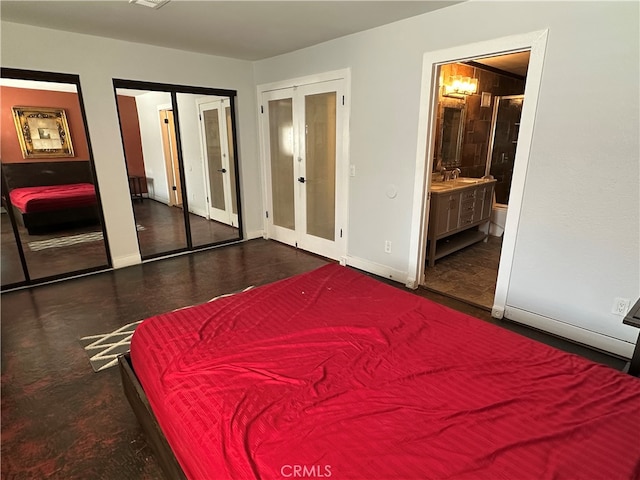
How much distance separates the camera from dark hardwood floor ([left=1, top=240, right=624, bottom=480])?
5.40 feet

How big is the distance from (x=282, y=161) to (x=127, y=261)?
2.36m

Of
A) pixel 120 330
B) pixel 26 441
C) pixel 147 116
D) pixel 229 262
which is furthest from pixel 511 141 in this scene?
pixel 26 441

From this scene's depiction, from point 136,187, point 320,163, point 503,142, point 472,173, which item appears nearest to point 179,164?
point 136,187

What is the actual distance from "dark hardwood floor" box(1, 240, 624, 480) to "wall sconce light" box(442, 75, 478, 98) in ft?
8.92

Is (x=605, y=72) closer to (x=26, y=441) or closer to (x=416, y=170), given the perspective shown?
(x=416, y=170)

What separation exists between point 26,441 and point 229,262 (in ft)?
8.73

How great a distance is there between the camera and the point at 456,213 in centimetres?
414

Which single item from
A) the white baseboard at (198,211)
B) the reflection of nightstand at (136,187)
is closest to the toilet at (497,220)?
the white baseboard at (198,211)

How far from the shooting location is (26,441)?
1.73 metres

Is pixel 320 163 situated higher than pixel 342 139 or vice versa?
pixel 342 139

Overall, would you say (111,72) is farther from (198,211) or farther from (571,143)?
(571,143)

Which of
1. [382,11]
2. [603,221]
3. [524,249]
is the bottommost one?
[524,249]

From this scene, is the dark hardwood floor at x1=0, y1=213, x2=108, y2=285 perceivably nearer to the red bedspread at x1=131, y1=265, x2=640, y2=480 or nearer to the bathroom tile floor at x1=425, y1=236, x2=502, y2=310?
the red bedspread at x1=131, y1=265, x2=640, y2=480

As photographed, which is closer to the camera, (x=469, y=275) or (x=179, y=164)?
(x=469, y=275)
